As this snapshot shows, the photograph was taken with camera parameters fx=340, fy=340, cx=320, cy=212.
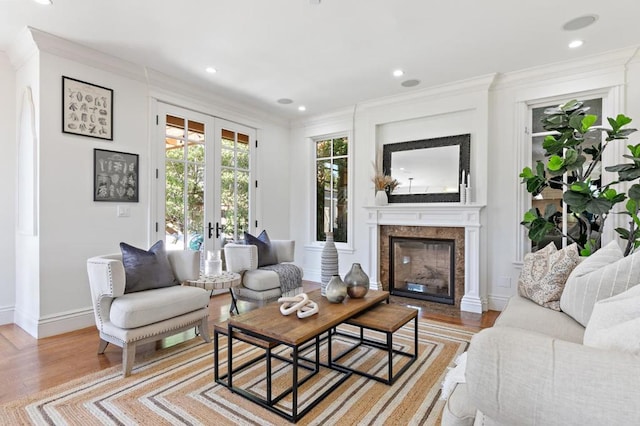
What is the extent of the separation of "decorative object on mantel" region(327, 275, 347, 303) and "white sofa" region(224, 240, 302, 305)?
1.26 m

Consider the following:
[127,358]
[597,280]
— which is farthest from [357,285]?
[127,358]

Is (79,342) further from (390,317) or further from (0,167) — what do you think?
(390,317)

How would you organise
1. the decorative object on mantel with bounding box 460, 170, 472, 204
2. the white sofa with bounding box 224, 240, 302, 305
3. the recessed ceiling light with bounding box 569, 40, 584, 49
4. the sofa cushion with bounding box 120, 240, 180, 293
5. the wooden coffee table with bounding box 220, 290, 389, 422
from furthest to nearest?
the decorative object on mantel with bounding box 460, 170, 472, 204 < the white sofa with bounding box 224, 240, 302, 305 < the recessed ceiling light with bounding box 569, 40, 584, 49 < the sofa cushion with bounding box 120, 240, 180, 293 < the wooden coffee table with bounding box 220, 290, 389, 422

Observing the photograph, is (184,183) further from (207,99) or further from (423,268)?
(423,268)

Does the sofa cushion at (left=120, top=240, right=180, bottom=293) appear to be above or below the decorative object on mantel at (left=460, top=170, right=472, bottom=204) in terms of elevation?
below

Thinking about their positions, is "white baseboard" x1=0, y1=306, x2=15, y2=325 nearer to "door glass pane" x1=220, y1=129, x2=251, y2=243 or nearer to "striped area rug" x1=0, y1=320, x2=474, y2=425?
"striped area rug" x1=0, y1=320, x2=474, y2=425

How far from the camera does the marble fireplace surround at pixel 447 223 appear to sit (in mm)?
3994

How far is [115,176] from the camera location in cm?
357

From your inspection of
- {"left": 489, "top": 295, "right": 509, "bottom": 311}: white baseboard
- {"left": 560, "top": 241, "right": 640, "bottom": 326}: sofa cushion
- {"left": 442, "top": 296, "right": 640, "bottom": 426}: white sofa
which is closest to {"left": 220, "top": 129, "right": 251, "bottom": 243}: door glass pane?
{"left": 489, "top": 295, "right": 509, "bottom": 311}: white baseboard

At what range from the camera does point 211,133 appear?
463 centimetres

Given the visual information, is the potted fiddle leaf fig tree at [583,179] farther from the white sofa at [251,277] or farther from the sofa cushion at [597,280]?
the white sofa at [251,277]

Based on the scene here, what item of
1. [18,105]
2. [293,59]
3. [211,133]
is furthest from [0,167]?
[293,59]

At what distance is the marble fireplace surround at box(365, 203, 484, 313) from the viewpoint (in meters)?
3.99

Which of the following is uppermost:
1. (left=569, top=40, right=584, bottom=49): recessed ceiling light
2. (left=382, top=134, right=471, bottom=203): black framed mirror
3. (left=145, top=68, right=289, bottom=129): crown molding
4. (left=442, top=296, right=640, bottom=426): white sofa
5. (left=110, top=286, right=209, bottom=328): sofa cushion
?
(left=569, top=40, right=584, bottom=49): recessed ceiling light
